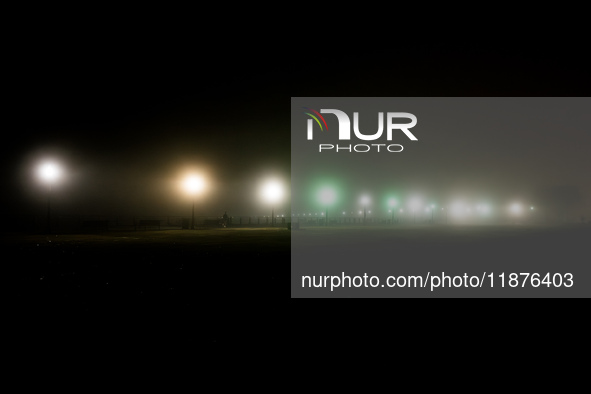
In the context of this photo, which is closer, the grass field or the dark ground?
the dark ground

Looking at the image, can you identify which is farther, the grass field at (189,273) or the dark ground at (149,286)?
the grass field at (189,273)

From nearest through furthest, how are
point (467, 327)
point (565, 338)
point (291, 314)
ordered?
point (565, 338) < point (467, 327) < point (291, 314)

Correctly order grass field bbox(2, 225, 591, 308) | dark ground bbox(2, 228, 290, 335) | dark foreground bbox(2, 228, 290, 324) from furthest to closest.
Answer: grass field bbox(2, 225, 591, 308) → dark foreground bbox(2, 228, 290, 324) → dark ground bbox(2, 228, 290, 335)

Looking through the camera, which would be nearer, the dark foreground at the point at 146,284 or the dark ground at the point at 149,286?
the dark ground at the point at 149,286

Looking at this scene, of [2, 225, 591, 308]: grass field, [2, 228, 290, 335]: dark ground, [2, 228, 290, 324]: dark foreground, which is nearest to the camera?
[2, 228, 290, 335]: dark ground

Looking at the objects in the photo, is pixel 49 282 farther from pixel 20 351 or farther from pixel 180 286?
pixel 20 351

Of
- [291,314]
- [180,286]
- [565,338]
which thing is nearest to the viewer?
[565,338]

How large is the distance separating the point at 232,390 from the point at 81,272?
8701mm

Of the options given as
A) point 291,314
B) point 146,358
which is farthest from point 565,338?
point 146,358

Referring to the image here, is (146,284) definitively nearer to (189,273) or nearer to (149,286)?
(149,286)

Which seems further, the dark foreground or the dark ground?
the dark foreground

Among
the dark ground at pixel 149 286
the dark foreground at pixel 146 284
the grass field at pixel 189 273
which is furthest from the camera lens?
the grass field at pixel 189 273

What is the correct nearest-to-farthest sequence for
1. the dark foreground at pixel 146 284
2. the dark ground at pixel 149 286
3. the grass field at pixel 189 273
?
1. the dark ground at pixel 149 286
2. the dark foreground at pixel 146 284
3. the grass field at pixel 189 273

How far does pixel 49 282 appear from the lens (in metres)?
9.34
